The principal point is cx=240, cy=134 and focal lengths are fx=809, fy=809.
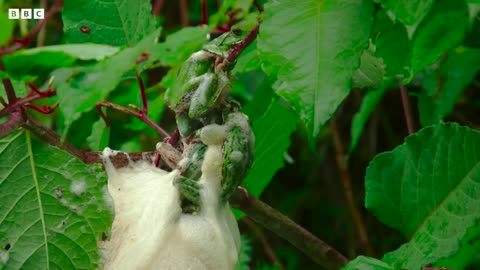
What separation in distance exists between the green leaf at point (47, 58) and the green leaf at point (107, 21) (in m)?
0.24

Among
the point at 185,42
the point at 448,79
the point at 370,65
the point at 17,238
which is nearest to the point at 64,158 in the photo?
the point at 17,238

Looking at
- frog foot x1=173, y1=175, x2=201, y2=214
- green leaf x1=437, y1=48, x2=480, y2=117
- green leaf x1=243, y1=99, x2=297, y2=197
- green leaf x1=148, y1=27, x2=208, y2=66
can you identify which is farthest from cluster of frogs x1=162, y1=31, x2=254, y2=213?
green leaf x1=437, y1=48, x2=480, y2=117

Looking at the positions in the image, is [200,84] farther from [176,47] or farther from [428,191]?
[428,191]

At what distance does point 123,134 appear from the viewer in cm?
144

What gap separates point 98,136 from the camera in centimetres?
94

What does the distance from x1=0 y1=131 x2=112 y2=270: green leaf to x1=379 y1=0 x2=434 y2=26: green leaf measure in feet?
0.90

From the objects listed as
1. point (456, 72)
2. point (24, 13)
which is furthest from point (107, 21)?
point (456, 72)

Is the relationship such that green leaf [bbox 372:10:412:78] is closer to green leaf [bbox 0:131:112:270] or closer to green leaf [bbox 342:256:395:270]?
green leaf [bbox 342:256:395:270]

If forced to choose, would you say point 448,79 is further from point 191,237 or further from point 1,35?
point 1,35

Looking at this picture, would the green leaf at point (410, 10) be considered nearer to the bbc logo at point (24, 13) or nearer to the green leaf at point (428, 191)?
the green leaf at point (428, 191)

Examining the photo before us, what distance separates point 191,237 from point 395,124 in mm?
1691

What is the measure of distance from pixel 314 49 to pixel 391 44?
10.0 inches

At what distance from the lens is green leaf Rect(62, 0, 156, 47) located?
0.83m

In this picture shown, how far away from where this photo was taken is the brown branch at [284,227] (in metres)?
0.77
